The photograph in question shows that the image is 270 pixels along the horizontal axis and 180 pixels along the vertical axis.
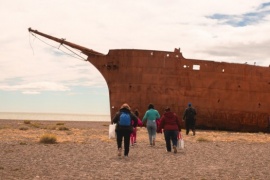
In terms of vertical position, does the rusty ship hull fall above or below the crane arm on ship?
below

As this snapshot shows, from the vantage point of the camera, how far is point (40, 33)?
27.7 meters

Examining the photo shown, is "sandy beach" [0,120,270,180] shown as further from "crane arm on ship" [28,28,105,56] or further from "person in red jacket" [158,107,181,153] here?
"crane arm on ship" [28,28,105,56]

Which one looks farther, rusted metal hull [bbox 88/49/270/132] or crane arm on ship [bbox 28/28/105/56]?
crane arm on ship [bbox 28/28/105/56]

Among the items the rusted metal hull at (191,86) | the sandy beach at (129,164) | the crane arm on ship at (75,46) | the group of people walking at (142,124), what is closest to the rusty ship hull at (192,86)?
the rusted metal hull at (191,86)

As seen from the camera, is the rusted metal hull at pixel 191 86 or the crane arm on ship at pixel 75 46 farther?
the crane arm on ship at pixel 75 46

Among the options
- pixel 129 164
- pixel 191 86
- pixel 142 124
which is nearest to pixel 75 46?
pixel 191 86

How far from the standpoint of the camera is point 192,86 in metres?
25.0

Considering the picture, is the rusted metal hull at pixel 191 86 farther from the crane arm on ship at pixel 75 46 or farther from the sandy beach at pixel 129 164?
the sandy beach at pixel 129 164

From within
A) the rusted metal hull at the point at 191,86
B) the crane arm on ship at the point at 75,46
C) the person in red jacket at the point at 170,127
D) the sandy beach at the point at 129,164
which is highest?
the crane arm on ship at the point at 75,46

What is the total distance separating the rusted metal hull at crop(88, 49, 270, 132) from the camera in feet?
81.3

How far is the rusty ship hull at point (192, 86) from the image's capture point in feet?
81.3

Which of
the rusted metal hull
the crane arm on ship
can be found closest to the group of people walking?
the rusted metal hull

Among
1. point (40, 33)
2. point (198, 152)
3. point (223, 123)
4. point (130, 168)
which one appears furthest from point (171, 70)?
point (130, 168)

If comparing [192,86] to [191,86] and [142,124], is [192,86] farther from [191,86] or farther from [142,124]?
[142,124]
